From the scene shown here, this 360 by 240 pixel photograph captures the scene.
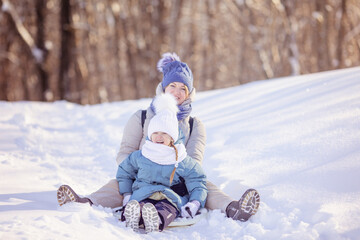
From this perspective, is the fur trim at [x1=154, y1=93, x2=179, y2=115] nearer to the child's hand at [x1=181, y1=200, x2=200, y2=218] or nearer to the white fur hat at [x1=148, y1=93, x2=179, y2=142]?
the white fur hat at [x1=148, y1=93, x2=179, y2=142]

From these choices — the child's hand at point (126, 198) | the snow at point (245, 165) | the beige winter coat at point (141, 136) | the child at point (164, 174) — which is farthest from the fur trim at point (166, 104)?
the snow at point (245, 165)

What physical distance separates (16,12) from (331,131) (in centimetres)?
961

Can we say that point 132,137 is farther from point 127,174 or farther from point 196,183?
point 196,183

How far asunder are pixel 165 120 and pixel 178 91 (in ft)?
1.70

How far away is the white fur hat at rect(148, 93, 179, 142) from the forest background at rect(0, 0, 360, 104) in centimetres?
911

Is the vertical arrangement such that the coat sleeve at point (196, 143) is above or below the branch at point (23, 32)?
below

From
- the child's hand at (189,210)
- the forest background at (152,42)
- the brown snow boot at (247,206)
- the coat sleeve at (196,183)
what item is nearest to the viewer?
the brown snow boot at (247,206)

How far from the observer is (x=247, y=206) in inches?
92.7

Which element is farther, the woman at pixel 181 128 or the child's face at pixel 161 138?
the woman at pixel 181 128

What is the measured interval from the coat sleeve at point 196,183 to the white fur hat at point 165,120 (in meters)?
0.25

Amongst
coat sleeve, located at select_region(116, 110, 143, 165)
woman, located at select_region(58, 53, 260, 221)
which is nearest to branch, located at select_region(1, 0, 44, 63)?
woman, located at select_region(58, 53, 260, 221)

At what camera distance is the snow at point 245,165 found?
213 centimetres

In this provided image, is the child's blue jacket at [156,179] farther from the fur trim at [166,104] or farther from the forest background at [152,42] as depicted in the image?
the forest background at [152,42]

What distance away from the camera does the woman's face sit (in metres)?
2.98
